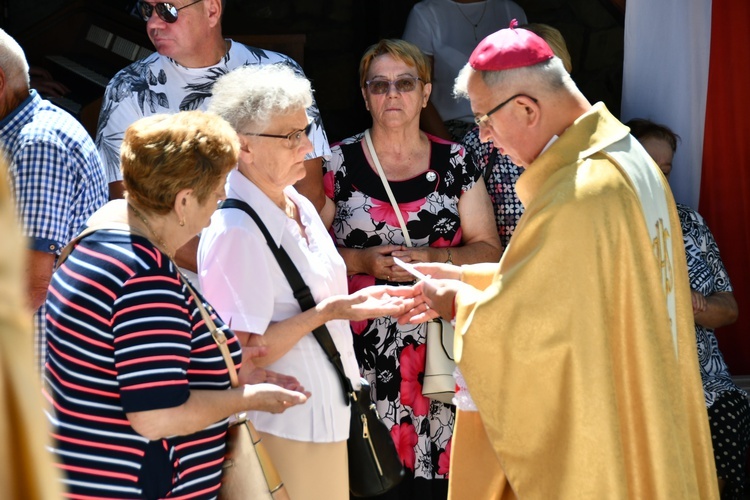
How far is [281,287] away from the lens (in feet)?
10.6

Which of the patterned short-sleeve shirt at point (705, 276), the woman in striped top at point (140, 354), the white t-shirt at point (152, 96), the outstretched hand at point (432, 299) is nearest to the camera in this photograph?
the woman in striped top at point (140, 354)

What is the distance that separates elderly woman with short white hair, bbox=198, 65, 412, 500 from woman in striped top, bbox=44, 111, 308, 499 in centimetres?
49

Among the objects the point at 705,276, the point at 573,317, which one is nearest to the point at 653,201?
the point at 573,317

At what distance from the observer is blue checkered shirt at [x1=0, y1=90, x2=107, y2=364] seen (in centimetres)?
329

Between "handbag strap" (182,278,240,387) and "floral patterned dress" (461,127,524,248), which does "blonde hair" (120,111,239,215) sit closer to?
"handbag strap" (182,278,240,387)

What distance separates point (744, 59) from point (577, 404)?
3.32 meters

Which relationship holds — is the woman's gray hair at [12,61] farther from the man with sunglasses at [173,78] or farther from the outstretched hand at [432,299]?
the outstretched hand at [432,299]

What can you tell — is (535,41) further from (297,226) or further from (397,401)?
(397,401)

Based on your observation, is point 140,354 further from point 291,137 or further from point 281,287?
point 291,137

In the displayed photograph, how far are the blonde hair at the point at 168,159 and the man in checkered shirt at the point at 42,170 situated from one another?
769 millimetres

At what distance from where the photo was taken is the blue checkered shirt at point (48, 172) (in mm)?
3289

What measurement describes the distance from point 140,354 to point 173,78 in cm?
202

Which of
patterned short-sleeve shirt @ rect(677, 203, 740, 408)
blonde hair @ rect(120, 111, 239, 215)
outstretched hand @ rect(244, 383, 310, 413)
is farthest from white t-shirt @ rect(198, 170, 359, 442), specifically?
patterned short-sleeve shirt @ rect(677, 203, 740, 408)

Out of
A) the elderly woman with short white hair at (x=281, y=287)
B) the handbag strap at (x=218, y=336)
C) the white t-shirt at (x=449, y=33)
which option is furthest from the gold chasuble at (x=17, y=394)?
the white t-shirt at (x=449, y=33)
